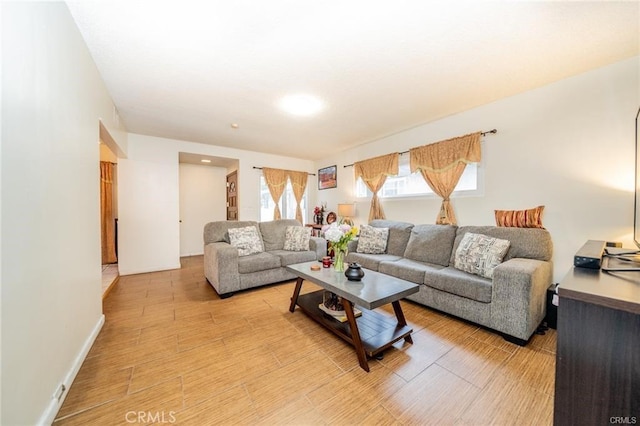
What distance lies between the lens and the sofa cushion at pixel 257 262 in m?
2.98

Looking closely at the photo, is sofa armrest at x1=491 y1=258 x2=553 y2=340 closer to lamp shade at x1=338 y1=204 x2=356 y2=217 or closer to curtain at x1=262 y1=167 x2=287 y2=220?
lamp shade at x1=338 y1=204 x2=356 y2=217

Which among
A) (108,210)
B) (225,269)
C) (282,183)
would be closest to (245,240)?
(225,269)

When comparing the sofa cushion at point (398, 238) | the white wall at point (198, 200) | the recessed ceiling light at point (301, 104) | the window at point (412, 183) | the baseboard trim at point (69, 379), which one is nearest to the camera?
the baseboard trim at point (69, 379)

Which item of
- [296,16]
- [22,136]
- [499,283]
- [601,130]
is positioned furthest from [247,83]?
[601,130]

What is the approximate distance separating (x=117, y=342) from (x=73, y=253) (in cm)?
87

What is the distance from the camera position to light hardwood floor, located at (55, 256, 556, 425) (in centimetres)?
125

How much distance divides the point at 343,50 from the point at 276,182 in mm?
3717

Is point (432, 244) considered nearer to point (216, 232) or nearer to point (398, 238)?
point (398, 238)

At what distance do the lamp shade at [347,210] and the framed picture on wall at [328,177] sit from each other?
2.73ft

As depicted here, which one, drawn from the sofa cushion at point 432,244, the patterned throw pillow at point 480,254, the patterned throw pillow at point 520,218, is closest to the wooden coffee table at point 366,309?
the patterned throw pillow at point 480,254

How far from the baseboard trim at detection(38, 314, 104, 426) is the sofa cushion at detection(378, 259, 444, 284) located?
109 inches

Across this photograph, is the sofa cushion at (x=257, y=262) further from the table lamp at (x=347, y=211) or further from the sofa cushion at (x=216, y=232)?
the table lamp at (x=347, y=211)

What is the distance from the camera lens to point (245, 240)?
3.34 metres

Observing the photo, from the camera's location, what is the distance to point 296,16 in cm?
156
